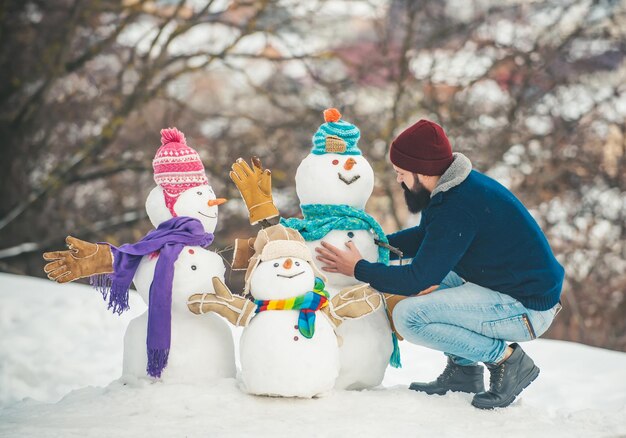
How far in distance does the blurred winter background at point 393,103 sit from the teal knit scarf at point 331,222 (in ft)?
18.9

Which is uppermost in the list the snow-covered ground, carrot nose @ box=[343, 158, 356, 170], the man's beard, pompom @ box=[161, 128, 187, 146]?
pompom @ box=[161, 128, 187, 146]

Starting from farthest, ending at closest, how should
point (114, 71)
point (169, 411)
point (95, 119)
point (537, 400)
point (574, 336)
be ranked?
point (114, 71) → point (95, 119) → point (574, 336) → point (537, 400) → point (169, 411)

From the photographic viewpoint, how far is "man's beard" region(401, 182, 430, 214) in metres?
3.88

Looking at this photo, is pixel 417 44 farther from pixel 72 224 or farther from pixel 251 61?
pixel 72 224

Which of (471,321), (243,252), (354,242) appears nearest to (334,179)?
(354,242)

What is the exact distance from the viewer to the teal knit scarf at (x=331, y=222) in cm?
400

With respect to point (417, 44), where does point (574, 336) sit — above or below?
below

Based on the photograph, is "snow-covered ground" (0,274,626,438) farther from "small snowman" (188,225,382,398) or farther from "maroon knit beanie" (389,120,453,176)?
"maroon knit beanie" (389,120,453,176)

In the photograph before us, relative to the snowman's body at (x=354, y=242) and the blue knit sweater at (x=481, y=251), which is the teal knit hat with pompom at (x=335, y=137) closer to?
the snowman's body at (x=354, y=242)

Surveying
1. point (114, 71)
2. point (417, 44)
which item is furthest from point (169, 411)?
point (114, 71)

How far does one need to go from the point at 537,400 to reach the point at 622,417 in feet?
4.66

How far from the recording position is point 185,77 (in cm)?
1298

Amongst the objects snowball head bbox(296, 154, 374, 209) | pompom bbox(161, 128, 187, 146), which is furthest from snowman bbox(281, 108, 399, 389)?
pompom bbox(161, 128, 187, 146)

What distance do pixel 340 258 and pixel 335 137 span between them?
0.63m
